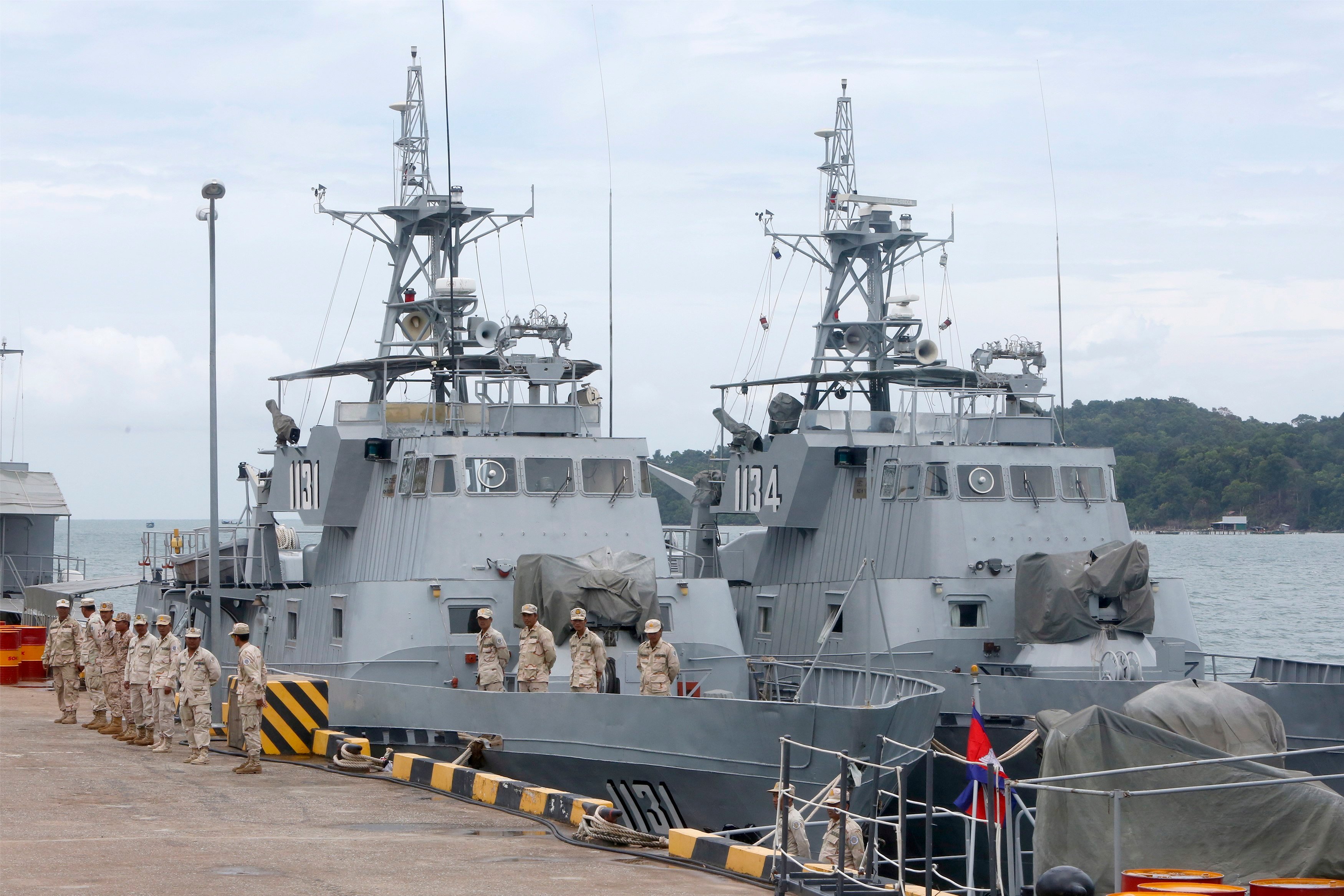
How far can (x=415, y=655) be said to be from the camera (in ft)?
54.8

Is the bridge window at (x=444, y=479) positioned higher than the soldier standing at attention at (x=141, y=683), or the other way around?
the bridge window at (x=444, y=479)

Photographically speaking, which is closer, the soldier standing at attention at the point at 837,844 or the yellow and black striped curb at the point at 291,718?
the soldier standing at attention at the point at 837,844

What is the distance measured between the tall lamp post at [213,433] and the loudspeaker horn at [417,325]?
2720 mm

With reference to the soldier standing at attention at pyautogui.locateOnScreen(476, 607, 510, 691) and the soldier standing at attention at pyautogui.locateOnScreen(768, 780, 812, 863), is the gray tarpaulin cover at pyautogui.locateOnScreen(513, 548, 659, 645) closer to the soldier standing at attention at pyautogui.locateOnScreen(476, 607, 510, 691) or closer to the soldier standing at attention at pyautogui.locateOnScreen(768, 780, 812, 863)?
the soldier standing at attention at pyautogui.locateOnScreen(476, 607, 510, 691)

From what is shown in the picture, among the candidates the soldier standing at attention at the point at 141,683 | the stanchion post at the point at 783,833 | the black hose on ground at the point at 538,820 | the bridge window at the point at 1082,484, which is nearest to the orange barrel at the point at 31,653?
the soldier standing at attention at the point at 141,683

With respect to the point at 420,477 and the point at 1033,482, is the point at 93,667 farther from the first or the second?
the point at 1033,482

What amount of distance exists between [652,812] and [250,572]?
389 inches

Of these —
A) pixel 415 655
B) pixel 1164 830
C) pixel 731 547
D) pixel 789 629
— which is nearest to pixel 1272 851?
pixel 1164 830

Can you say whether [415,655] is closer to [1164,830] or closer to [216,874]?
[216,874]

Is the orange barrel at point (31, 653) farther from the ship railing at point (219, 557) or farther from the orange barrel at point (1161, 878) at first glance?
the orange barrel at point (1161, 878)

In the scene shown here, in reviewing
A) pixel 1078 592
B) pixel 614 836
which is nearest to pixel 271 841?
pixel 614 836

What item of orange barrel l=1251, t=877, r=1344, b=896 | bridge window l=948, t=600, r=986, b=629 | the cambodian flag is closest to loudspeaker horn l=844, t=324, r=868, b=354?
bridge window l=948, t=600, r=986, b=629

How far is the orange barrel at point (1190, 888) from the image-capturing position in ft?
23.4

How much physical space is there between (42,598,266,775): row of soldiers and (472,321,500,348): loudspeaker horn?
4.51 meters
